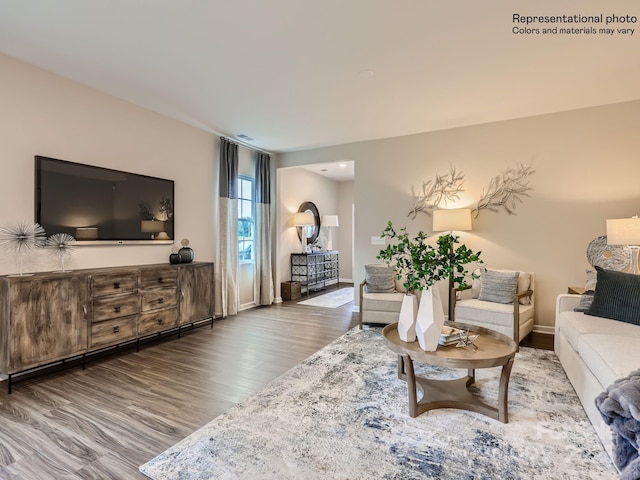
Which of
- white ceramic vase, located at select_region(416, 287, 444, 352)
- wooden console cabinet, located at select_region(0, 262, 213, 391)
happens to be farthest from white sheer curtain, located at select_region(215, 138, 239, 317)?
white ceramic vase, located at select_region(416, 287, 444, 352)

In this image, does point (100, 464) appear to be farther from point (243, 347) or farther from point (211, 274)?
point (211, 274)

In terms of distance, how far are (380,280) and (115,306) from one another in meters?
3.23

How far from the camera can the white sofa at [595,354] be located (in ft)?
6.09

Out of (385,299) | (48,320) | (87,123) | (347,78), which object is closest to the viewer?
(48,320)

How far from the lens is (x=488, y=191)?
4543 mm

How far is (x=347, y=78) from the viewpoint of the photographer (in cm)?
322

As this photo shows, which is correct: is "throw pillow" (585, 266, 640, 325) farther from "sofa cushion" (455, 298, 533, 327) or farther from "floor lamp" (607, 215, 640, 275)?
"sofa cushion" (455, 298, 533, 327)

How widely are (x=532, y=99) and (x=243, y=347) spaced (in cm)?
440

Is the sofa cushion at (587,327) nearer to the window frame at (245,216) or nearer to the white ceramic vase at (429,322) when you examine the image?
the white ceramic vase at (429,322)

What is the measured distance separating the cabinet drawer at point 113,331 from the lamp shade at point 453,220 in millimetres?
3944

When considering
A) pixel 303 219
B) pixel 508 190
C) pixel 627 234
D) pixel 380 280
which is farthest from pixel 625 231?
pixel 303 219

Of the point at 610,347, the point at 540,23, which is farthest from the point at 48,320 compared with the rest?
the point at 540,23

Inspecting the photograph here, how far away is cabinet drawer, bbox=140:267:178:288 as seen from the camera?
3602mm

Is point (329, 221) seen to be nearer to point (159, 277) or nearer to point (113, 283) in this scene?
point (159, 277)
